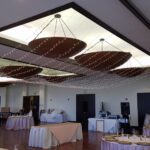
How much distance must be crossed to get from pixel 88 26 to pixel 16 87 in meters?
15.1

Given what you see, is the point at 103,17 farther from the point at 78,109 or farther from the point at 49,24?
the point at 78,109

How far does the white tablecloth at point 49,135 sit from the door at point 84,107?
639cm

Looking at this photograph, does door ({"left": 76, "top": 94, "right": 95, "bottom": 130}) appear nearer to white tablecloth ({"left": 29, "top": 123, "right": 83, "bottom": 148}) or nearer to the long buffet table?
white tablecloth ({"left": 29, "top": 123, "right": 83, "bottom": 148})

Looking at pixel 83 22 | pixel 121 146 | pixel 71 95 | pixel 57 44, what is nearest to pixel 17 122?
pixel 71 95

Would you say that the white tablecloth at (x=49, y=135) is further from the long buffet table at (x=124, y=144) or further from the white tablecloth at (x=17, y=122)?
the white tablecloth at (x=17, y=122)

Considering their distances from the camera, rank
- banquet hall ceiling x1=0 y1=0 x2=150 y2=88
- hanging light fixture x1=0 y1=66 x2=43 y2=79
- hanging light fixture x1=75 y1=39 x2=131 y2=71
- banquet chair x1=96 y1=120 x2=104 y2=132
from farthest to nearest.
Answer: banquet chair x1=96 y1=120 x2=104 y2=132 < hanging light fixture x1=0 y1=66 x2=43 y2=79 < hanging light fixture x1=75 y1=39 x2=131 y2=71 < banquet hall ceiling x1=0 y1=0 x2=150 y2=88

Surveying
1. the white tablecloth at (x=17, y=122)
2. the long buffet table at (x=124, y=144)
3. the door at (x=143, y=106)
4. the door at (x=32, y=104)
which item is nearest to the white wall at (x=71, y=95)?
the door at (x=143, y=106)

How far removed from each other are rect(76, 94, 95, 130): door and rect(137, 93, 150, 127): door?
3171mm

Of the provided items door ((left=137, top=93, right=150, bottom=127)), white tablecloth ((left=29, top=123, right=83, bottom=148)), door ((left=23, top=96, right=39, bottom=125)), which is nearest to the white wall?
door ((left=137, top=93, right=150, bottom=127))

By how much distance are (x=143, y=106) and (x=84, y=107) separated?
13.5 feet

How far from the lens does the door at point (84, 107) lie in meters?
14.8

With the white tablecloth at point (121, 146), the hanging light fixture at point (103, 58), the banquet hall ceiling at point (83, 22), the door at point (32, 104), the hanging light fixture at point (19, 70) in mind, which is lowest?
the white tablecloth at point (121, 146)

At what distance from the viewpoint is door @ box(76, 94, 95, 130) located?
14.8m

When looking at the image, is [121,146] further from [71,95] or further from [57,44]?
[71,95]
